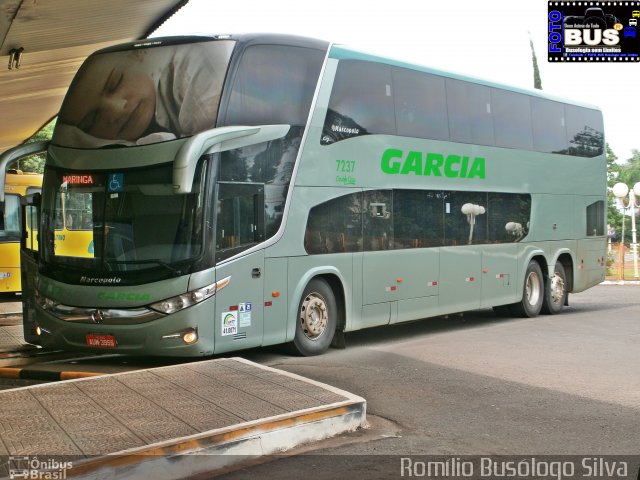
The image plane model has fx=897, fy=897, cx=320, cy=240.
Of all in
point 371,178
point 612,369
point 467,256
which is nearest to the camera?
point 612,369

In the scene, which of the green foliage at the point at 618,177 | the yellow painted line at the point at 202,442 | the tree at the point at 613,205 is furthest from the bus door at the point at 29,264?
the tree at the point at 613,205

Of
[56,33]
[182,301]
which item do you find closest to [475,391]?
[182,301]

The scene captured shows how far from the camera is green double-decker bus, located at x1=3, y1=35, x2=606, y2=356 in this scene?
1068 centimetres

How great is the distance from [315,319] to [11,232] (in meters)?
12.7

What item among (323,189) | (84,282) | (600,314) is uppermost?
(323,189)

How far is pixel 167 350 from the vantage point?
1069 centimetres

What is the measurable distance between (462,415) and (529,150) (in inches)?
391

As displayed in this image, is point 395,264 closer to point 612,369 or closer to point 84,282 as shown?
point 612,369

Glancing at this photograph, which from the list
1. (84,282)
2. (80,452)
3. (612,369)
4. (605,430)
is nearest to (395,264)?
(612,369)

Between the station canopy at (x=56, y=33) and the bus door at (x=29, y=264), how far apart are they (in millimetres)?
3114

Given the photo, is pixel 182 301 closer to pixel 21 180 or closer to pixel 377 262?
pixel 377 262

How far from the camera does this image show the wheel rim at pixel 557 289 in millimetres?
18750

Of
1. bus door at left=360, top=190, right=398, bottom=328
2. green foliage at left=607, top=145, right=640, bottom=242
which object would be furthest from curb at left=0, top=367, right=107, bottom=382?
green foliage at left=607, top=145, right=640, bottom=242

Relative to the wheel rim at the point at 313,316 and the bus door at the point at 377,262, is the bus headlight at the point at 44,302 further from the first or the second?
the bus door at the point at 377,262
